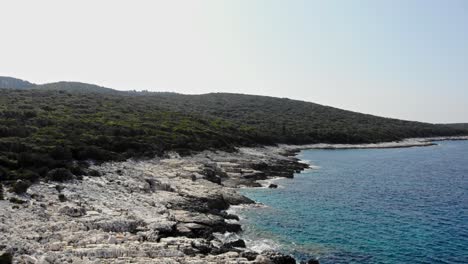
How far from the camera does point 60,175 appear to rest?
1566 inches

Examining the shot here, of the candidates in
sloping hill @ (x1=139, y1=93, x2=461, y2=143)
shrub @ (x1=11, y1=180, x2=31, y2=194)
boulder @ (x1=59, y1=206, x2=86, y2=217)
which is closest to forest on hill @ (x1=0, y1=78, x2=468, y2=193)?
shrub @ (x1=11, y1=180, x2=31, y2=194)

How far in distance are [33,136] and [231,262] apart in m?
40.0

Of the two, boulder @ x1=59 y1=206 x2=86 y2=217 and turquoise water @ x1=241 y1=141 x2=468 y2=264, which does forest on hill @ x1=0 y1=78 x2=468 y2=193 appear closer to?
boulder @ x1=59 y1=206 x2=86 y2=217

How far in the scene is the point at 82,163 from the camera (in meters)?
48.2

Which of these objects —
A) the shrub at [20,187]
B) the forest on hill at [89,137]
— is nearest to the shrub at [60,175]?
the forest on hill at [89,137]

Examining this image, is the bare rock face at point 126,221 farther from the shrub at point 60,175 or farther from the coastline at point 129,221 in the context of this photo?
the shrub at point 60,175

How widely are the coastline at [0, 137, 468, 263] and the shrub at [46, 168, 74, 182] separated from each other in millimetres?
1189

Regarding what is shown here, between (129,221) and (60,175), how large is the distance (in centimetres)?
1284

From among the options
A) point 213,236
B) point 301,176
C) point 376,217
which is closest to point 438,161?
point 301,176

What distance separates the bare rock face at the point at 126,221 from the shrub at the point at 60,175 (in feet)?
3.46

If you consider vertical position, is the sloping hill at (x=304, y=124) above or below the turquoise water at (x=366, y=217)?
above

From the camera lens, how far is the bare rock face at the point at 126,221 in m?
25.0

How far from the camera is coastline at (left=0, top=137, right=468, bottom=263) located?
82.2ft

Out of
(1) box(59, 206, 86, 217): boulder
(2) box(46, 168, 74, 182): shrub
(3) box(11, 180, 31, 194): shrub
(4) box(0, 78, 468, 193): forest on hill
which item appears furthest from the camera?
(4) box(0, 78, 468, 193): forest on hill
